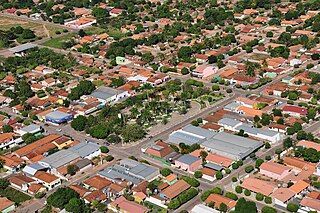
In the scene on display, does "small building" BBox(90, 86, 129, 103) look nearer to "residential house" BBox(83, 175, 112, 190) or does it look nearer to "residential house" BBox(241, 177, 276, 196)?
"residential house" BBox(83, 175, 112, 190)

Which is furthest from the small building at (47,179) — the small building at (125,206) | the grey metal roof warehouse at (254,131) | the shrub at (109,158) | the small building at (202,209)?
the grey metal roof warehouse at (254,131)

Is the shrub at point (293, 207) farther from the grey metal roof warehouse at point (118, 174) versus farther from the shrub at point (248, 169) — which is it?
the grey metal roof warehouse at point (118, 174)

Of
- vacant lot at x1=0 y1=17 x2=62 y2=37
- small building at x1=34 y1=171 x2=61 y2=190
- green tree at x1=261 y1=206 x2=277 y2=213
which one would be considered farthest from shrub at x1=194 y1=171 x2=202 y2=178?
vacant lot at x1=0 y1=17 x2=62 y2=37

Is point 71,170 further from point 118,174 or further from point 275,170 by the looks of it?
point 275,170

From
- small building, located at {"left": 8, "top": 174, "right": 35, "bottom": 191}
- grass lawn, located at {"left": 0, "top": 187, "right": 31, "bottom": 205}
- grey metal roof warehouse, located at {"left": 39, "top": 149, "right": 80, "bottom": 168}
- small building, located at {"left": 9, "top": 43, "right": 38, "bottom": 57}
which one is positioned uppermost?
grey metal roof warehouse, located at {"left": 39, "top": 149, "right": 80, "bottom": 168}

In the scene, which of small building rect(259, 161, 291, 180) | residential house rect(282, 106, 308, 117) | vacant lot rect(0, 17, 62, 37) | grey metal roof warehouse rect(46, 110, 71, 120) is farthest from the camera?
vacant lot rect(0, 17, 62, 37)

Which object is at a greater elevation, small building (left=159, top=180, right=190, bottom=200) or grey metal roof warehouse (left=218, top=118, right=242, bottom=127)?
grey metal roof warehouse (left=218, top=118, right=242, bottom=127)

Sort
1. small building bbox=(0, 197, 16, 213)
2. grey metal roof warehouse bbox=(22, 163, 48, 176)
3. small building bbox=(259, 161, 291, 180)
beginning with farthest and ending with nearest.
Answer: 1. grey metal roof warehouse bbox=(22, 163, 48, 176)
2. small building bbox=(259, 161, 291, 180)
3. small building bbox=(0, 197, 16, 213)
